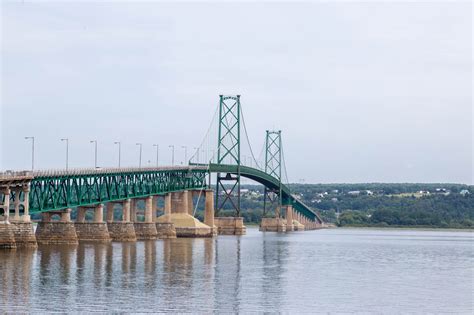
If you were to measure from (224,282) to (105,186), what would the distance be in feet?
193

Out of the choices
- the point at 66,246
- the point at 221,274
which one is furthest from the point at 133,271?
the point at 66,246

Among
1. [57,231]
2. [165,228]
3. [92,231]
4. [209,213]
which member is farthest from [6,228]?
[209,213]

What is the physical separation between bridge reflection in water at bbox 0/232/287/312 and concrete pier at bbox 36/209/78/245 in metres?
4.75

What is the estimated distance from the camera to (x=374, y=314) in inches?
2036

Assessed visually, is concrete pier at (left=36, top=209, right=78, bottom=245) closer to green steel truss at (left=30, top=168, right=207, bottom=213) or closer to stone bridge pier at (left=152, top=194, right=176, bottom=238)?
green steel truss at (left=30, top=168, right=207, bottom=213)

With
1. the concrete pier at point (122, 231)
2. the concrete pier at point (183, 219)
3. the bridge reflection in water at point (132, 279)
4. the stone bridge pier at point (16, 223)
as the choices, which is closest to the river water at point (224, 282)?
the bridge reflection in water at point (132, 279)

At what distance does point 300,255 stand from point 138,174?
33630 mm

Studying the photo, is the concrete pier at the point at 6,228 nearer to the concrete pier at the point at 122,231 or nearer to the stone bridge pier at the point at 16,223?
the stone bridge pier at the point at 16,223

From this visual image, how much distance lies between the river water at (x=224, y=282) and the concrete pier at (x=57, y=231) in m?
5.61

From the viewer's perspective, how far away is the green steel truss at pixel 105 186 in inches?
4114

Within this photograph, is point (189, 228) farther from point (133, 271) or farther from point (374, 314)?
point (374, 314)

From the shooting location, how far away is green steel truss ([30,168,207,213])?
10450 cm

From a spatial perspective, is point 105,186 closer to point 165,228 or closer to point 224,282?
point 165,228

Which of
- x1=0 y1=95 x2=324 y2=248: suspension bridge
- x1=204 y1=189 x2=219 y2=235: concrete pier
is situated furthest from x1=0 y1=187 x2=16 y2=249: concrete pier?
x1=204 y1=189 x2=219 y2=235: concrete pier
